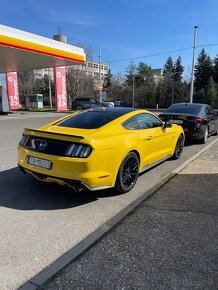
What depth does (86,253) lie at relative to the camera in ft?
9.68

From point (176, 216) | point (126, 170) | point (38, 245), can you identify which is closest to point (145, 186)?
point (126, 170)

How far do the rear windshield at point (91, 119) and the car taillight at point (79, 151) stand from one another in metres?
0.80

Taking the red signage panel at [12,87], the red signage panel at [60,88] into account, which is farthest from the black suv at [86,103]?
the red signage panel at [12,87]

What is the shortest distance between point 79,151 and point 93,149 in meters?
0.21

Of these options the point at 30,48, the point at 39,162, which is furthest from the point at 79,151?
the point at 30,48

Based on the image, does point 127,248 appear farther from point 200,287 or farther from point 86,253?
point 200,287

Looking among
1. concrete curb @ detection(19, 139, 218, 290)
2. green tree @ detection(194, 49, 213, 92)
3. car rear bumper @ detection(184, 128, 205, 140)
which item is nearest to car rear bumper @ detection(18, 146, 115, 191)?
concrete curb @ detection(19, 139, 218, 290)

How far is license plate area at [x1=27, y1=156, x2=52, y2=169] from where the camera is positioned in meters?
4.10

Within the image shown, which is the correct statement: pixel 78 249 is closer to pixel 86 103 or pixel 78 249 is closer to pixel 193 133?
pixel 193 133

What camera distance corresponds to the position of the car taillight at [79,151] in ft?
12.9

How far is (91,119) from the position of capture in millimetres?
5113

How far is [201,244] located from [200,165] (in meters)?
3.86

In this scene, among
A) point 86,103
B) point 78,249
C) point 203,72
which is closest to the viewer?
point 78,249

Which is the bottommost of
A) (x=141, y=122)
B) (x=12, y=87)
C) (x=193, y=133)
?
(x=193, y=133)
